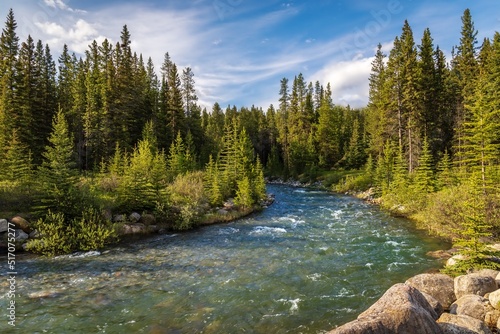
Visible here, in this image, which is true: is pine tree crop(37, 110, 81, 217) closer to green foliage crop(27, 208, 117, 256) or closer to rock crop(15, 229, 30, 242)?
green foliage crop(27, 208, 117, 256)

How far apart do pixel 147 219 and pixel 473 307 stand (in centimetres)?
1984

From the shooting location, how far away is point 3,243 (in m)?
17.4

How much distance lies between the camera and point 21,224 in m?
18.3

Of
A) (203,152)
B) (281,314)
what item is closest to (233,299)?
(281,314)

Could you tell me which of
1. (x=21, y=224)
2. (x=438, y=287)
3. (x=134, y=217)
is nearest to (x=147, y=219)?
(x=134, y=217)

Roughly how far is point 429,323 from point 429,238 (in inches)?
563

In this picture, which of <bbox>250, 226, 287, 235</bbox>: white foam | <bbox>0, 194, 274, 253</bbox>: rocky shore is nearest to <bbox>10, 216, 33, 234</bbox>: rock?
<bbox>0, 194, 274, 253</bbox>: rocky shore

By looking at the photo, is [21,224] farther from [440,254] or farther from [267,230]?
[440,254]

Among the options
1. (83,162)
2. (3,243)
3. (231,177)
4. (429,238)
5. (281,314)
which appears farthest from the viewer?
(83,162)

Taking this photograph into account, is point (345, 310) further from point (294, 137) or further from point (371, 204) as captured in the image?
point (294, 137)

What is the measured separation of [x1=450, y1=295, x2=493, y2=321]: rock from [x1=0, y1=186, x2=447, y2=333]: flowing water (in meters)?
2.69

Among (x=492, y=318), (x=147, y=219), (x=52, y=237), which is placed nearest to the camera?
(x=492, y=318)

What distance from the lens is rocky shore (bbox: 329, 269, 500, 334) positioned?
6.98 m

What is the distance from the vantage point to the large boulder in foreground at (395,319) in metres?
6.66
